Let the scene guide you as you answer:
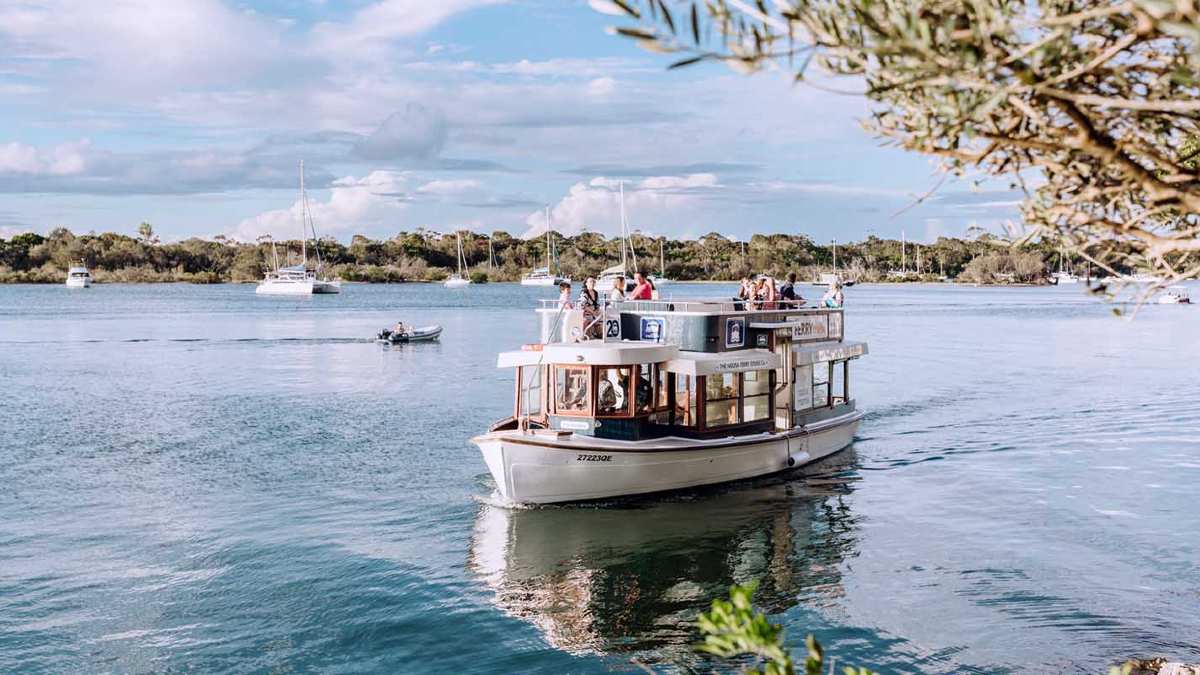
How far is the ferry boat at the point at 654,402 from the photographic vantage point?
67.2 feet

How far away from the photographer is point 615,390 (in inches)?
829

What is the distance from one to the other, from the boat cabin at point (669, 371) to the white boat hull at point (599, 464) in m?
0.35

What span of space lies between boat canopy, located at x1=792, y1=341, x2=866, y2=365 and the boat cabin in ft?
0.17

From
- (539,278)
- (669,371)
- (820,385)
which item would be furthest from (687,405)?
(539,278)

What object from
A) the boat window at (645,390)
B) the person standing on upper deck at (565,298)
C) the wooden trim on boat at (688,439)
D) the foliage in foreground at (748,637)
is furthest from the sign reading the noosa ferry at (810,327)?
the foliage in foreground at (748,637)

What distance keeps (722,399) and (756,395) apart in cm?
128

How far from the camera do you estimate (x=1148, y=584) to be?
16.6m

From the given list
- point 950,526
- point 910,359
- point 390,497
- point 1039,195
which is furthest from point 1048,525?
point 910,359

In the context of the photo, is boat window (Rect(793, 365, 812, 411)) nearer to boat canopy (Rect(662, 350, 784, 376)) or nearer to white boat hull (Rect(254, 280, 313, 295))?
boat canopy (Rect(662, 350, 784, 376))

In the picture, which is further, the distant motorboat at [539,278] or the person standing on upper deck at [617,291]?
the distant motorboat at [539,278]

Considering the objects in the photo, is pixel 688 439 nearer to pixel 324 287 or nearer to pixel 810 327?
pixel 810 327

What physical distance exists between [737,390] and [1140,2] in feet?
64.1

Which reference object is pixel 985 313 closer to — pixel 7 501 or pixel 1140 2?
pixel 7 501

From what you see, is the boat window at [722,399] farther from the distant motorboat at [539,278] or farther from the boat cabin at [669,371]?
the distant motorboat at [539,278]
